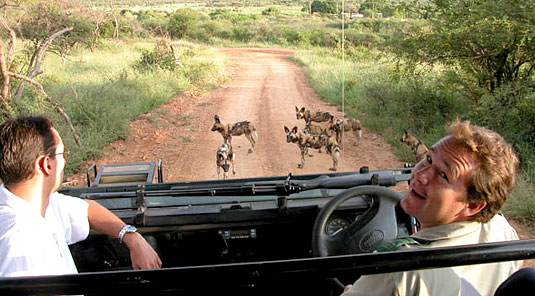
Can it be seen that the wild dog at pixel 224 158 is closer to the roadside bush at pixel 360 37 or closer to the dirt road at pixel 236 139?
the dirt road at pixel 236 139

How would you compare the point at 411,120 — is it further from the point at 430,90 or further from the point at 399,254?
the point at 399,254

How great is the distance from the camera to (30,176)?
6.22 feet

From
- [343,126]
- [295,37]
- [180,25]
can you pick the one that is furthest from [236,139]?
[180,25]

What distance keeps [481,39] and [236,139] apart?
4667mm

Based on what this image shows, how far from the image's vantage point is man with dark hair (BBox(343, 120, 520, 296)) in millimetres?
1693

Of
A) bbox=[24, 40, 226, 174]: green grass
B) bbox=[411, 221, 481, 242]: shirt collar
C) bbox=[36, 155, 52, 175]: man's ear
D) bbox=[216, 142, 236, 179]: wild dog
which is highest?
bbox=[36, 155, 52, 175]: man's ear

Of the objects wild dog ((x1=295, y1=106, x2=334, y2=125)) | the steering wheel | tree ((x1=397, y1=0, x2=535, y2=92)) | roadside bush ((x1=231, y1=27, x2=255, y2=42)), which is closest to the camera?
the steering wheel

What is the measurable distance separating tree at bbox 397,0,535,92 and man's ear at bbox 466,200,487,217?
6743mm

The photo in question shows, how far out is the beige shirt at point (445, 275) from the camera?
5.08 ft

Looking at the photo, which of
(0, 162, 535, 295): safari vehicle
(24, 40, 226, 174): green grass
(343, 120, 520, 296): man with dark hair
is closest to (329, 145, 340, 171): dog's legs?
(24, 40, 226, 174): green grass

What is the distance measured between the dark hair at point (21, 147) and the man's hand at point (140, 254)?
63 cm

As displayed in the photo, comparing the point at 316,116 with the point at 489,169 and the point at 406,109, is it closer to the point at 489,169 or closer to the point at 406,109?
the point at 406,109

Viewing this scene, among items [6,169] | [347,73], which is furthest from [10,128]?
[347,73]

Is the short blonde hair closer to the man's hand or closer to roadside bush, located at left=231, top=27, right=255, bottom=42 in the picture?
the man's hand
